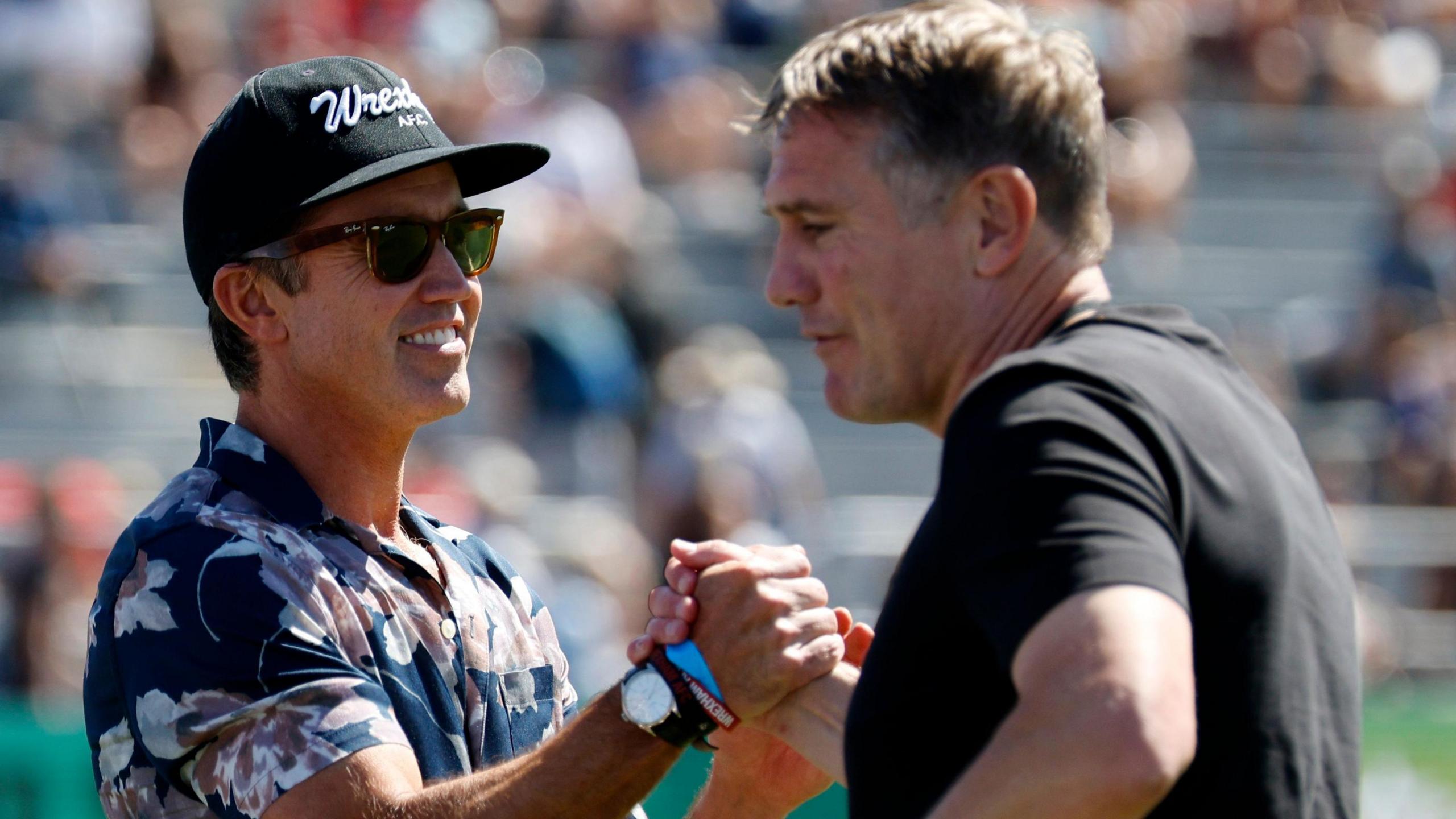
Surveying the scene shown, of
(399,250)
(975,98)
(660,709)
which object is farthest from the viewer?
(399,250)

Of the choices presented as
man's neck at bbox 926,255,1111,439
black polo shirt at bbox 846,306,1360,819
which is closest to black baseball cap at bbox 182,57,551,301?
man's neck at bbox 926,255,1111,439

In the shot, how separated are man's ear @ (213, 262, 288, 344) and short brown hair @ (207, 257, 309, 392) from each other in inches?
0.6

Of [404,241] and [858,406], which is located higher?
[404,241]

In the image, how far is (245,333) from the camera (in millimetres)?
2941

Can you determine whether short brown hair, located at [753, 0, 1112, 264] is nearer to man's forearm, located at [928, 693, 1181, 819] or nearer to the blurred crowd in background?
man's forearm, located at [928, 693, 1181, 819]

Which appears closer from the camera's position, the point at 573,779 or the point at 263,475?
the point at 573,779

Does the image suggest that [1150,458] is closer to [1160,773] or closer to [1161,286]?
[1160,773]

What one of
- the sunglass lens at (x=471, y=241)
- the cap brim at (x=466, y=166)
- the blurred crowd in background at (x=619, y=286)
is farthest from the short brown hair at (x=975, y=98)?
the blurred crowd in background at (x=619, y=286)

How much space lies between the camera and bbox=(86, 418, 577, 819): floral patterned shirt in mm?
2459

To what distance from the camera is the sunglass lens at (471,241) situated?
302 centimetres

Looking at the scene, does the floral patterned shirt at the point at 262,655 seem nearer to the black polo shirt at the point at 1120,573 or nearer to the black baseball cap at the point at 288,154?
the black baseball cap at the point at 288,154

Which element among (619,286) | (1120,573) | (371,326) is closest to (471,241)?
(371,326)

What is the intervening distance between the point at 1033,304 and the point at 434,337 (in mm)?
1121

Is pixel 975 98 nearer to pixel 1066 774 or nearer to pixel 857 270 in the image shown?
pixel 857 270
